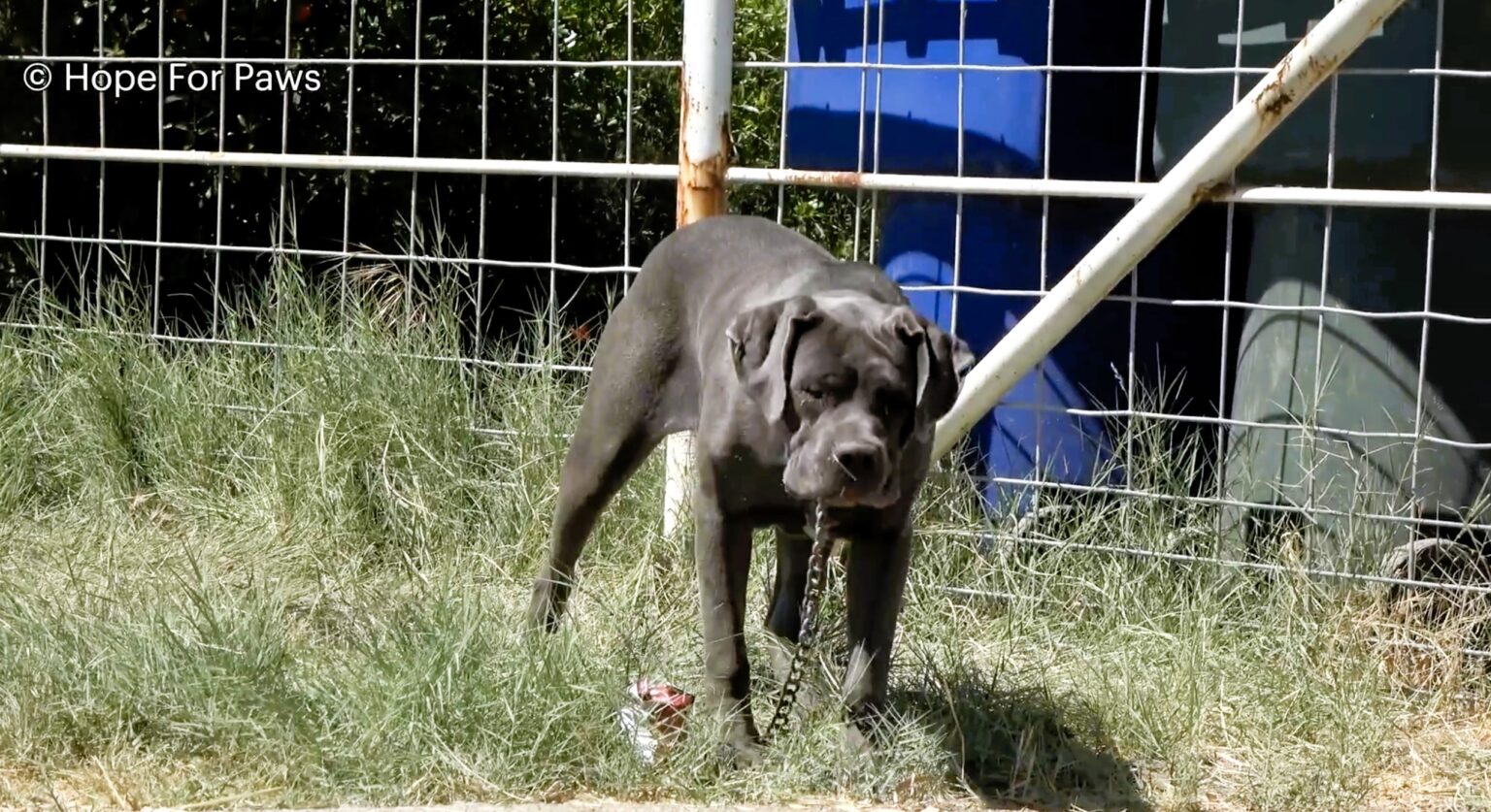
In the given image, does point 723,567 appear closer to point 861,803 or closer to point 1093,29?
point 861,803

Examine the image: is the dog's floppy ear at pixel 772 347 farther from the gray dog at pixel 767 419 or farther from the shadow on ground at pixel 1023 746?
the shadow on ground at pixel 1023 746

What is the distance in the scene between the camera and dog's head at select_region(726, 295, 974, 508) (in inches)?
134

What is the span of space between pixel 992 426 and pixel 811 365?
5.70 ft

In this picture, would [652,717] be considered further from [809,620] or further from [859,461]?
[859,461]

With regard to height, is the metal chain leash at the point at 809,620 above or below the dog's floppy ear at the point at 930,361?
below

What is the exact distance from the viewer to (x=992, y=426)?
5.09 meters

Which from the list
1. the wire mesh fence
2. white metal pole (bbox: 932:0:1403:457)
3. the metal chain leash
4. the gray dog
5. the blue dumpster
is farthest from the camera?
the blue dumpster

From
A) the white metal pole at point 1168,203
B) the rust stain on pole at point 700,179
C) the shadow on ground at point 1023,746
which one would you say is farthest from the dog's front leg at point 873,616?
the rust stain on pole at point 700,179

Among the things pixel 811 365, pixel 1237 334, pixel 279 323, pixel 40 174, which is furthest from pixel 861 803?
pixel 40 174

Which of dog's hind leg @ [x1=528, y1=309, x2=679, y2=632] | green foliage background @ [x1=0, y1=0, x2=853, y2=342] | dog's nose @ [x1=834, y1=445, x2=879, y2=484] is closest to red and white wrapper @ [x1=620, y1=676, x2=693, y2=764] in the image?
dog's hind leg @ [x1=528, y1=309, x2=679, y2=632]

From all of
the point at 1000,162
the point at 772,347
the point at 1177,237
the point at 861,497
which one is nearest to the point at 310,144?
the point at 1000,162

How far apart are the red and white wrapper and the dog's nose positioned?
0.71 metres

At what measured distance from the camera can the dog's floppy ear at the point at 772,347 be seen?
3.50 meters

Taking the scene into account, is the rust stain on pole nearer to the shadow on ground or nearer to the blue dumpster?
the blue dumpster
